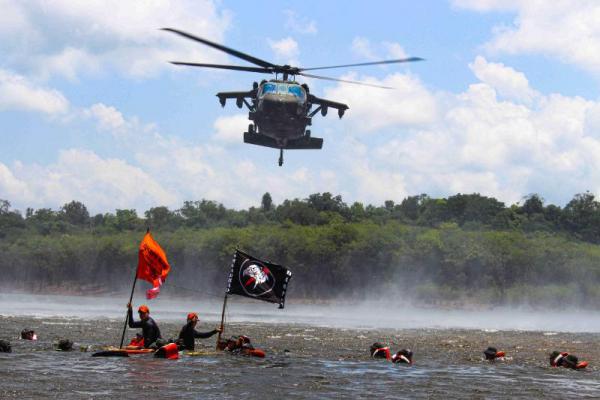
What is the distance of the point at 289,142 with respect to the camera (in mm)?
51625

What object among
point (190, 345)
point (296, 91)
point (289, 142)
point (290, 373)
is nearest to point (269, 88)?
point (296, 91)

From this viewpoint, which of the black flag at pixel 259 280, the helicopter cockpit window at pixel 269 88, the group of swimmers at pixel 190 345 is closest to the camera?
the group of swimmers at pixel 190 345

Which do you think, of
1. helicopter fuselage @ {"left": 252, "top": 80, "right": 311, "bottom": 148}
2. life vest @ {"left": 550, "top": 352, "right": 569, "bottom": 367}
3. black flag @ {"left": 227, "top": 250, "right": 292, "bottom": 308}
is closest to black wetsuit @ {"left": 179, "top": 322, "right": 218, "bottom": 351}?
black flag @ {"left": 227, "top": 250, "right": 292, "bottom": 308}

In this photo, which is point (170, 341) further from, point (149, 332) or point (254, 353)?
point (254, 353)

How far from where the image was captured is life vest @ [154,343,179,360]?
30906 mm

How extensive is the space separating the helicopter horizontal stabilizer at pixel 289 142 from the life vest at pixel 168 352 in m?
21.7

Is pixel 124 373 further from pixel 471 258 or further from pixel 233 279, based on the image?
pixel 471 258

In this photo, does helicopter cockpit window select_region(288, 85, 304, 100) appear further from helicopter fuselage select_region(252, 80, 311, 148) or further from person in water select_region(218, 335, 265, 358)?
person in water select_region(218, 335, 265, 358)

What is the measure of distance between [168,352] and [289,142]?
22428 millimetres

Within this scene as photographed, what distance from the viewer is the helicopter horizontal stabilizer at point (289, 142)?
5144cm

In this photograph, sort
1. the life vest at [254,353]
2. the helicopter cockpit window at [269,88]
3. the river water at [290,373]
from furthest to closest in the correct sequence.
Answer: the helicopter cockpit window at [269,88], the life vest at [254,353], the river water at [290,373]

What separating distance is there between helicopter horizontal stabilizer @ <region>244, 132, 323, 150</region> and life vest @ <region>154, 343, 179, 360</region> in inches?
855

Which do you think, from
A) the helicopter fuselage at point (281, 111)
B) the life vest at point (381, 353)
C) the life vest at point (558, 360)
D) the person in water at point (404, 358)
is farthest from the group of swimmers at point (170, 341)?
the helicopter fuselage at point (281, 111)

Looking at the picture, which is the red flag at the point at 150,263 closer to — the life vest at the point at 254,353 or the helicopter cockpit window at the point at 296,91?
the life vest at the point at 254,353
